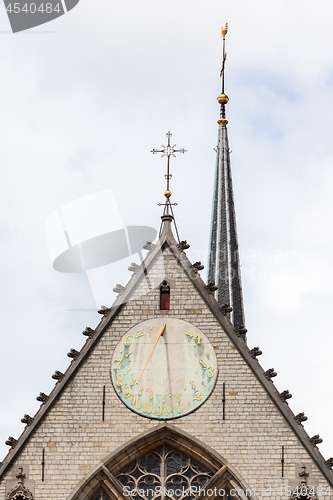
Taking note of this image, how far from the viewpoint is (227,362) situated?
34.1 meters

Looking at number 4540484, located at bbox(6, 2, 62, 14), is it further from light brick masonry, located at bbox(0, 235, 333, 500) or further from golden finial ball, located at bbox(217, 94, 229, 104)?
golden finial ball, located at bbox(217, 94, 229, 104)

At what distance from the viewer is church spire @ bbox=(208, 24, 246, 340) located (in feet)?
156

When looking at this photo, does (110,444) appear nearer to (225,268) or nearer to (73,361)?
(73,361)

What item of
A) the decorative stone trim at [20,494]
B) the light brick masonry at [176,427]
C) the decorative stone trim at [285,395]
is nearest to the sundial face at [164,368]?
the light brick masonry at [176,427]

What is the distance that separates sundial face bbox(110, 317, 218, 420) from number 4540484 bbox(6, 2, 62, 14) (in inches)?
247

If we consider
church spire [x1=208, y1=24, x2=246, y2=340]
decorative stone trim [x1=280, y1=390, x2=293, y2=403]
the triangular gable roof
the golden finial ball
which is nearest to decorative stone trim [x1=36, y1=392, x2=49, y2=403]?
the triangular gable roof

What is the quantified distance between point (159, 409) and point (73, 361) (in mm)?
1963

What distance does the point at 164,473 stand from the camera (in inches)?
1315

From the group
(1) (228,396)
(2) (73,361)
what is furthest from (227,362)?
(2) (73,361)

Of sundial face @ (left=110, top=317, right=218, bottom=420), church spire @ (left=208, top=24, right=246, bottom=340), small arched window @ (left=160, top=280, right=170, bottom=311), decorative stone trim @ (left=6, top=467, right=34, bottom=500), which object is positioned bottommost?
decorative stone trim @ (left=6, top=467, right=34, bottom=500)

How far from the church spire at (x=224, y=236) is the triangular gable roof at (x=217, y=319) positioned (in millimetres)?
11443

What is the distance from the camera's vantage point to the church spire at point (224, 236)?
47.6 metres

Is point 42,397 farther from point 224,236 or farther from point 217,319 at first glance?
point 224,236

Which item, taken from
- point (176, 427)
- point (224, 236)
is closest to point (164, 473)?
point (176, 427)
